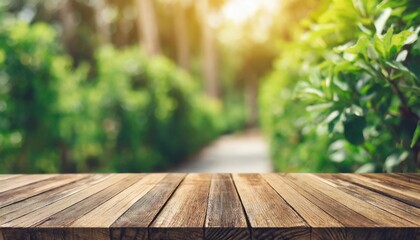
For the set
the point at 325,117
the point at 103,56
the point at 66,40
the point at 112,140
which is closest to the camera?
the point at 325,117

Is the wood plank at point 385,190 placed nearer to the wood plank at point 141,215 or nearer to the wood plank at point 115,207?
the wood plank at point 141,215

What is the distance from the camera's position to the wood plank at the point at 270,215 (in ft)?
3.14

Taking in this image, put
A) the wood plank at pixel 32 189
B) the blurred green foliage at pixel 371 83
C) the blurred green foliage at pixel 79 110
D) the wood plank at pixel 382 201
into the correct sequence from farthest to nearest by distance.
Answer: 1. the blurred green foliage at pixel 79 110
2. the blurred green foliage at pixel 371 83
3. the wood plank at pixel 32 189
4. the wood plank at pixel 382 201

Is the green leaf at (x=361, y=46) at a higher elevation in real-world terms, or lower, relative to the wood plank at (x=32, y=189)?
higher

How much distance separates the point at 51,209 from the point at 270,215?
0.70m

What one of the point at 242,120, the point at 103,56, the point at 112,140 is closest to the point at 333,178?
the point at 112,140

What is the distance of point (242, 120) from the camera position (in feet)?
107

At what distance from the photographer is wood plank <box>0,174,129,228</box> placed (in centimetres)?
103

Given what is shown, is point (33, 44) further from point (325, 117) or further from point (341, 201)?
point (341, 201)

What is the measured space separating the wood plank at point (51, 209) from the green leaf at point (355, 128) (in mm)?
1147

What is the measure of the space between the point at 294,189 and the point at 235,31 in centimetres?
→ 3524

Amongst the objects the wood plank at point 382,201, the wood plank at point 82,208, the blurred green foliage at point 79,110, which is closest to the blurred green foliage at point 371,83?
the wood plank at point 382,201

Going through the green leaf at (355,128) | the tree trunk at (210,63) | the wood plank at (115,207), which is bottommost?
the wood plank at (115,207)

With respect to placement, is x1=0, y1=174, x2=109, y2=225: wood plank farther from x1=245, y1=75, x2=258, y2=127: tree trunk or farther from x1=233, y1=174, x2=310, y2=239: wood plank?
x1=245, y1=75, x2=258, y2=127: tree trunk
